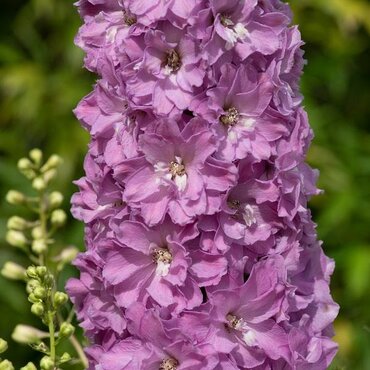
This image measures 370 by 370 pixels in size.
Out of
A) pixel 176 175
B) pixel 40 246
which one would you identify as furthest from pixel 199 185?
pixel 40 246

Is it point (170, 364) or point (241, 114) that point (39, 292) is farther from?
point (241, 114)

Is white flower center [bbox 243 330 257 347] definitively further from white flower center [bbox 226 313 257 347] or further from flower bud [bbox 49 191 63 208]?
flower bud [bbox 49 191 63 208]

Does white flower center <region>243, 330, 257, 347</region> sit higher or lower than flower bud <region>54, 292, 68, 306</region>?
lower

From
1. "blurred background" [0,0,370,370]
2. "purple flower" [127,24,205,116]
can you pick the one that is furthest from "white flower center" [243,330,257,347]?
"blurred background" [0,0,370,370]

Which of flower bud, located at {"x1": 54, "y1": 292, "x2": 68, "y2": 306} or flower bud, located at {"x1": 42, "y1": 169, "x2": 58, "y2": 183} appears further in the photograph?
flower bud, located at {"x1": 42, "y1": 169, "x2": 58, "y2": 183}

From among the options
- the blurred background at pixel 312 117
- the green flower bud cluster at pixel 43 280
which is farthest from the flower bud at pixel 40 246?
the blurred background at pixel 312 117
